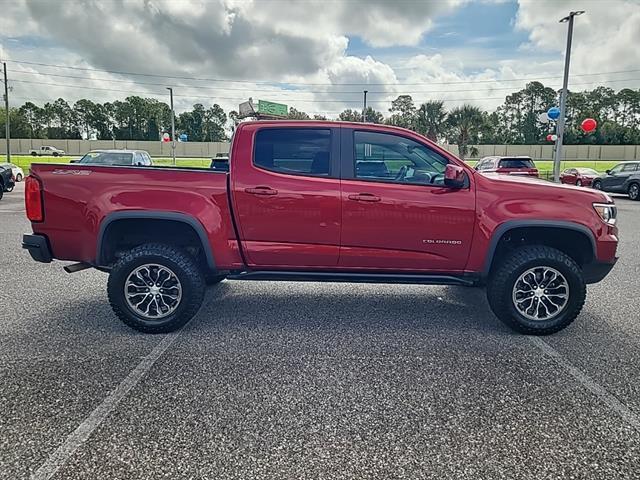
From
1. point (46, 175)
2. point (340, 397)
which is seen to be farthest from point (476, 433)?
point (46, 175)

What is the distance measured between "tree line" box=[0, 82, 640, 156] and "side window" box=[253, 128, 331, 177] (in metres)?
60.8

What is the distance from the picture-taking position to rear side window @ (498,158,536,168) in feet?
64.3

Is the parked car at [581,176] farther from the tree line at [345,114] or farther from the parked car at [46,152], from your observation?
the parked car at [46,152]

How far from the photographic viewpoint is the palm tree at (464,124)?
5238 cm

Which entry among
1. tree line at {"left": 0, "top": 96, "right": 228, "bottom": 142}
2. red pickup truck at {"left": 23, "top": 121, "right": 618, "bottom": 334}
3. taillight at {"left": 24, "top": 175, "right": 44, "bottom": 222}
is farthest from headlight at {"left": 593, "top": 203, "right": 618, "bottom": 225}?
tree line at {"left": 0, "top": 96, "right": 228, "bottom": 142}

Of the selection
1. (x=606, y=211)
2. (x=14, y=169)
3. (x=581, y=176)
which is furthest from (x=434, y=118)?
(x=606, y=211)

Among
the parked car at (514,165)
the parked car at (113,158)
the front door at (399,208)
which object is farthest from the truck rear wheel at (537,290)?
the parked car at (514,165)

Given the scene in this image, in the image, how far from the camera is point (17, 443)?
2.52m

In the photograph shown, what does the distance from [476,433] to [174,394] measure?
200cm

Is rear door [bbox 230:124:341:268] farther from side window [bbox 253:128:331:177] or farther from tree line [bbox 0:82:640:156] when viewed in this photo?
tree line [bbox 0:82:640:156]

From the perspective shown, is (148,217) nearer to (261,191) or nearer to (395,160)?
(261,191)

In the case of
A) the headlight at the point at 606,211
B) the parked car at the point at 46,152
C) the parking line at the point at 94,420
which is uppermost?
the parked car at the point at 46,152

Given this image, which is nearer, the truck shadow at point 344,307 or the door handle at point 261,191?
the door handle at point 261,191

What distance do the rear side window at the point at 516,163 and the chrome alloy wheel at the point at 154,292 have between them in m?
18.7
